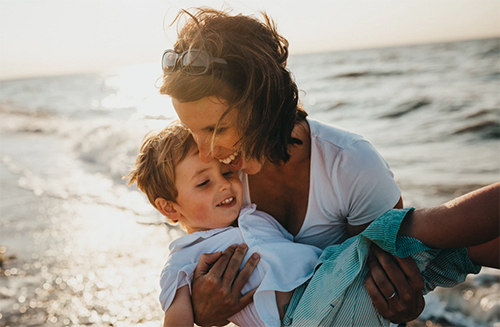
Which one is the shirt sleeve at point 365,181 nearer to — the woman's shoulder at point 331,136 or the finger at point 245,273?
the woman's shoulder at point 331,136

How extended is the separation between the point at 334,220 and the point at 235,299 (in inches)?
27.5

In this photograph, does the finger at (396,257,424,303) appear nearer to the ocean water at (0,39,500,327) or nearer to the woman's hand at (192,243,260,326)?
the woman's hand at (192,243,260,326)

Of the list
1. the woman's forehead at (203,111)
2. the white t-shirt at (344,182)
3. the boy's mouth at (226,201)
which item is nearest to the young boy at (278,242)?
the boy's mouth at (226,201)

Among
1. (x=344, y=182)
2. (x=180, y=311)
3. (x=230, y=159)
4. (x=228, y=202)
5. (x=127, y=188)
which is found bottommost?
(x=127, y=188)

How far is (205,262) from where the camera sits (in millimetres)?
2150

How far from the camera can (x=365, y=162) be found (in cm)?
212

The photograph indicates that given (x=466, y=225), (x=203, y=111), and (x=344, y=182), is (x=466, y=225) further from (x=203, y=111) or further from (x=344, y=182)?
(x=203, y=111)

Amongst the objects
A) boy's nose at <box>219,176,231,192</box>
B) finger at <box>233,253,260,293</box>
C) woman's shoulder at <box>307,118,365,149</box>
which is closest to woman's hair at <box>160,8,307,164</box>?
woman's shoulder at <box>307,118,365,149</box>

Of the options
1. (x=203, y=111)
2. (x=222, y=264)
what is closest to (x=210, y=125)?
(x=203, y=111)

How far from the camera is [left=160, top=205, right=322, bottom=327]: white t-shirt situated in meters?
2.01

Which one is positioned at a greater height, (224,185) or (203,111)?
(203,111)

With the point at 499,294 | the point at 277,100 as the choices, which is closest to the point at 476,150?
the point at 499,294

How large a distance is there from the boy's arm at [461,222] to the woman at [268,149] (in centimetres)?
16

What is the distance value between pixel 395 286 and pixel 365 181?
23.4 inches
